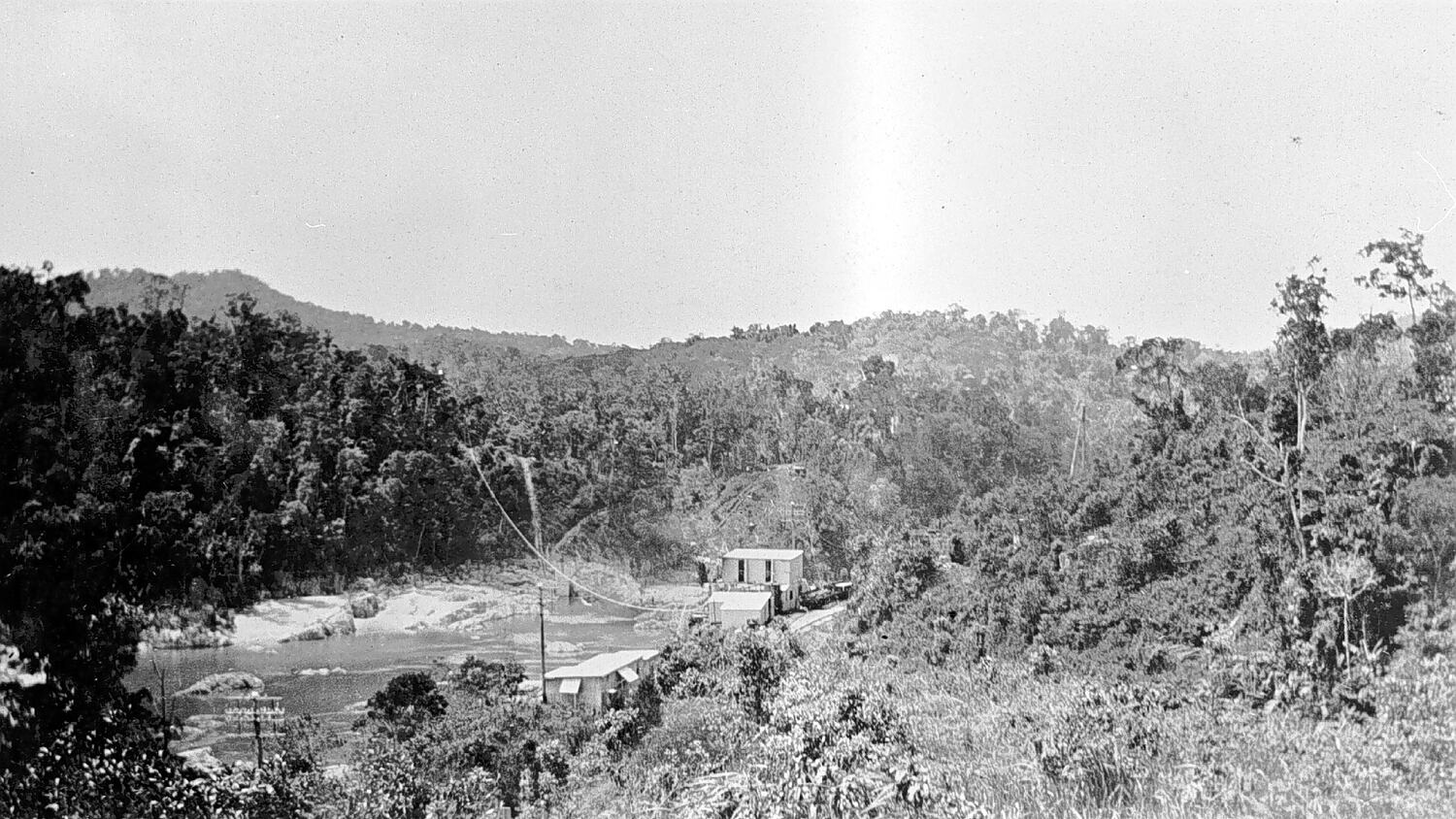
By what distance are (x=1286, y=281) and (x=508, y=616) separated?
16.0m

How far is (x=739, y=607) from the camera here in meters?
19.1

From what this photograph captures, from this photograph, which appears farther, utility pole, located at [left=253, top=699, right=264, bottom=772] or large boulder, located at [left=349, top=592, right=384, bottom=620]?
large boulder, located at [left=349, top=592, right=384, bottom=620]

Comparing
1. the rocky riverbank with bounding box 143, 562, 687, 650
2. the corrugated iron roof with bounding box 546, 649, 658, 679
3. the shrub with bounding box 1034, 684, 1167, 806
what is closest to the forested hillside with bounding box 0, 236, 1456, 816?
the shrub with bounding box 1034, 684, 1167, 806

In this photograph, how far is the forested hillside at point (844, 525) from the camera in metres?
8.74

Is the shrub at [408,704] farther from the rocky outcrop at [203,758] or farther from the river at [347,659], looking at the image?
the rocky outcrop at [203,758]

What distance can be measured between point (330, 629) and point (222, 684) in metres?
3.31

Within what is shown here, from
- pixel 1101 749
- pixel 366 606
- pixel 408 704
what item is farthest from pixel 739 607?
pixel 1101 749

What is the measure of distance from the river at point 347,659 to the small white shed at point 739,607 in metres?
1.43

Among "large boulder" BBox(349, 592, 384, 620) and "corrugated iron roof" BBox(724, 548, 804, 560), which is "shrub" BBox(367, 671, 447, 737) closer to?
"large boulder" BBox(349, 592, 384, 620)

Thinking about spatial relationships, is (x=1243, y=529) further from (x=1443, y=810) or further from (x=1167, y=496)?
(x=1443, y=810)

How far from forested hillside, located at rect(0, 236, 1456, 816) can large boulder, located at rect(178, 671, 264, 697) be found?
122cm

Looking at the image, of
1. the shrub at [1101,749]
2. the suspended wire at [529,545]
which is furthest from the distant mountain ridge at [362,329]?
the shrub at [1101,749]

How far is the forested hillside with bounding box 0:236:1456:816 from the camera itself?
8.74m

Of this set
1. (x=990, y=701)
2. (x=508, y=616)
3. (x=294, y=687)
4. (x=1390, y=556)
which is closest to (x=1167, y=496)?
(x=1390, y=556)
